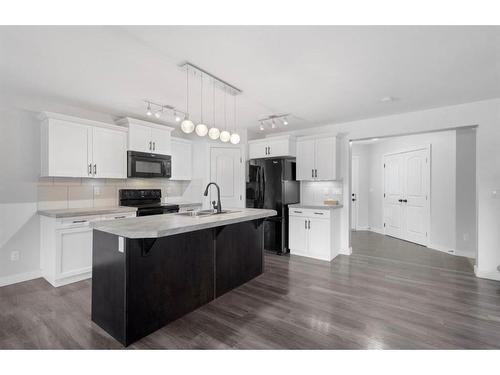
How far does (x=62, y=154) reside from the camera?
10.8 feet

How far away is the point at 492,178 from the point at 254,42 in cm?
372

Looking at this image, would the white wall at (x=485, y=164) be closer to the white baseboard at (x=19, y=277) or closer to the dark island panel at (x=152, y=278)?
the dark island panel at (x=152, y=278)

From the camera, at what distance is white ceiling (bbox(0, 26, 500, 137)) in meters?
1.90

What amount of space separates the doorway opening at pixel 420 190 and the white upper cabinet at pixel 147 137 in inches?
137

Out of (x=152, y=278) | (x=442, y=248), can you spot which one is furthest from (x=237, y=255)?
(x=442, y=248)

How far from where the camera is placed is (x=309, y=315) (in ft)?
7.69

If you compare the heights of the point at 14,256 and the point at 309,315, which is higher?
the point at 14,256

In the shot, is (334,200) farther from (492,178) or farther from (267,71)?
(267,71)

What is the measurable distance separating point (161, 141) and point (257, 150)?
1.87m

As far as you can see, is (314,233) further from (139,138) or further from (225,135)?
(139,138)

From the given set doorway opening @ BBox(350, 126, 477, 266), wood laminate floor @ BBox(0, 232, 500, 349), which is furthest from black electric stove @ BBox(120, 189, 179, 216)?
doorway opening @ BBox(350, 126, 477, 266)

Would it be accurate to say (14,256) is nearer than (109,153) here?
Yes

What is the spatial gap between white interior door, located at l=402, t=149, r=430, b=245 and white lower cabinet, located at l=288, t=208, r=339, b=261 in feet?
7.45
